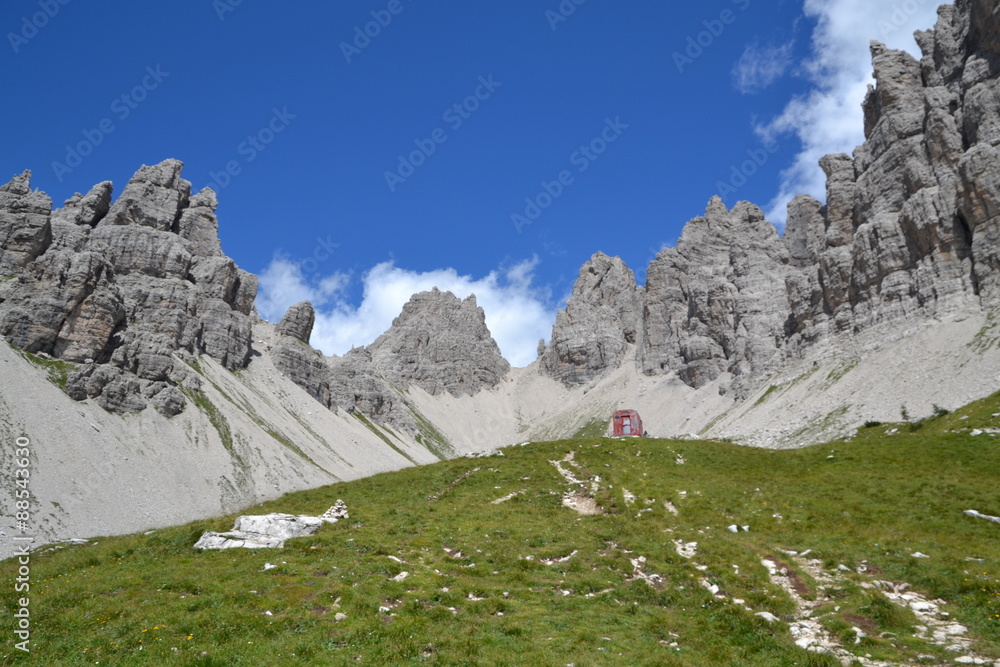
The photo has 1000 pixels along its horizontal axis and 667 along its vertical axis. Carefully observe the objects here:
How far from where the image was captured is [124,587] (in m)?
22.0

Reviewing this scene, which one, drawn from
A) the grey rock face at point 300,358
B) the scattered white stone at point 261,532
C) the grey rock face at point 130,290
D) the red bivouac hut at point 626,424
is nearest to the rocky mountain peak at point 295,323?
the grey rock face at point 300,358

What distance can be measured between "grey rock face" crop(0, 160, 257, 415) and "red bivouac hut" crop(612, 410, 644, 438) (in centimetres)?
7824

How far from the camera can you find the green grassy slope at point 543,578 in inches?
694

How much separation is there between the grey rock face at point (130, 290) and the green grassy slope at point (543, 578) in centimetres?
8364

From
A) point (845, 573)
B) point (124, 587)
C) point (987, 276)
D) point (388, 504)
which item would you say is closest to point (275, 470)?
point (388, 504)

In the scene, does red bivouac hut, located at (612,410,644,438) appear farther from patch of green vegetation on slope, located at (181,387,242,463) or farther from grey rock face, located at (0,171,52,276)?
grey rock face, located at (0,171,52,276)

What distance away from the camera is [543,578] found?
25.2 metres

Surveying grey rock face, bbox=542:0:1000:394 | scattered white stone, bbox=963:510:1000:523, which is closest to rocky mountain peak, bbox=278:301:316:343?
grey rock face, bbox=542:0:1000:394

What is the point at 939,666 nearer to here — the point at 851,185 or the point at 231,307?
the point at 851,185

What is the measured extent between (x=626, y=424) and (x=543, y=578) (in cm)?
7235

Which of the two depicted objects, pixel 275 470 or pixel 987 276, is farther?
pixel 275 470

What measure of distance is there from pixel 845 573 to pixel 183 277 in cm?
16002

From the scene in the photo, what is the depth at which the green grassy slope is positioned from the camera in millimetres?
17625

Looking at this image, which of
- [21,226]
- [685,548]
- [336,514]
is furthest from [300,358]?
[685,548]
